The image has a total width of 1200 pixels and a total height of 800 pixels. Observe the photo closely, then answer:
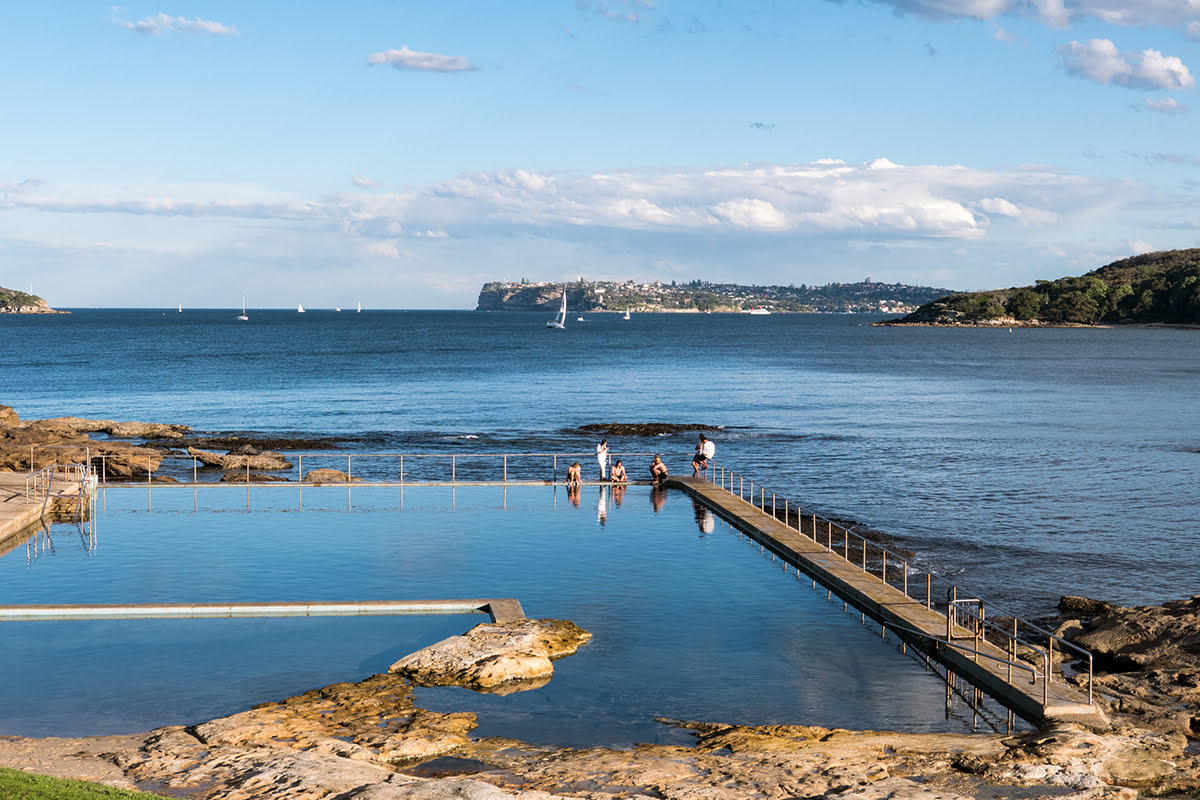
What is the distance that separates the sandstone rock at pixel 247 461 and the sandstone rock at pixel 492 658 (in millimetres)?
27867

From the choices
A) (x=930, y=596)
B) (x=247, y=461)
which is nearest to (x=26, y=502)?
(x=247, y=461)

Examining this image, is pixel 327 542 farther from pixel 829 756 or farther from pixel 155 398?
pixel 155 398

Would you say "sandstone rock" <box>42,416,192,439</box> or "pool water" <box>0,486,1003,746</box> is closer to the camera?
"pool water" <box>0,486,1003,746</box>

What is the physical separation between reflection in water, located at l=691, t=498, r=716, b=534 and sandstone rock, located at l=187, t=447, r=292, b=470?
19320 millimetres

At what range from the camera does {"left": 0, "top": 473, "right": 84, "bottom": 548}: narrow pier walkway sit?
1216 inches

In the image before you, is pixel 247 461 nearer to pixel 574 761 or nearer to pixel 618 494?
pixel 618 494

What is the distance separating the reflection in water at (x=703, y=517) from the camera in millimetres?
33594

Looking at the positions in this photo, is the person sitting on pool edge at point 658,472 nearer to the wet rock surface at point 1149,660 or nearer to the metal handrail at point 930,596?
the metal handrail at point 930,596

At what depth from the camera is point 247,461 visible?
46.6 m

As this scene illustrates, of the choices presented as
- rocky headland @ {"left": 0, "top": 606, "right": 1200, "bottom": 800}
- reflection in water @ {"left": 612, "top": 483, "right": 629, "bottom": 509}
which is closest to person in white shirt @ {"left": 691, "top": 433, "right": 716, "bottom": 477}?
reflection in water @ {"left": 612, "top": 483, "right": 629, "bottom": 509}

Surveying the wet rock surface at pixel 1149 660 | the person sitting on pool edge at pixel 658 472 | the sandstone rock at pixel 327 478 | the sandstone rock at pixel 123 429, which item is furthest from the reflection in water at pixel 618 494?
the sandstone rock at pixel 123 429

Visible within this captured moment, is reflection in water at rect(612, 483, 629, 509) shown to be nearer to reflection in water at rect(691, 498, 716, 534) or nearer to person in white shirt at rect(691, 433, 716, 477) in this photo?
reflection in water at rect(691, 498, 716, 534)

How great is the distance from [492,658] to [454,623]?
3269 millimetres

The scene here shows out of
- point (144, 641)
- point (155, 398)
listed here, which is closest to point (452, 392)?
point (155, 398)
